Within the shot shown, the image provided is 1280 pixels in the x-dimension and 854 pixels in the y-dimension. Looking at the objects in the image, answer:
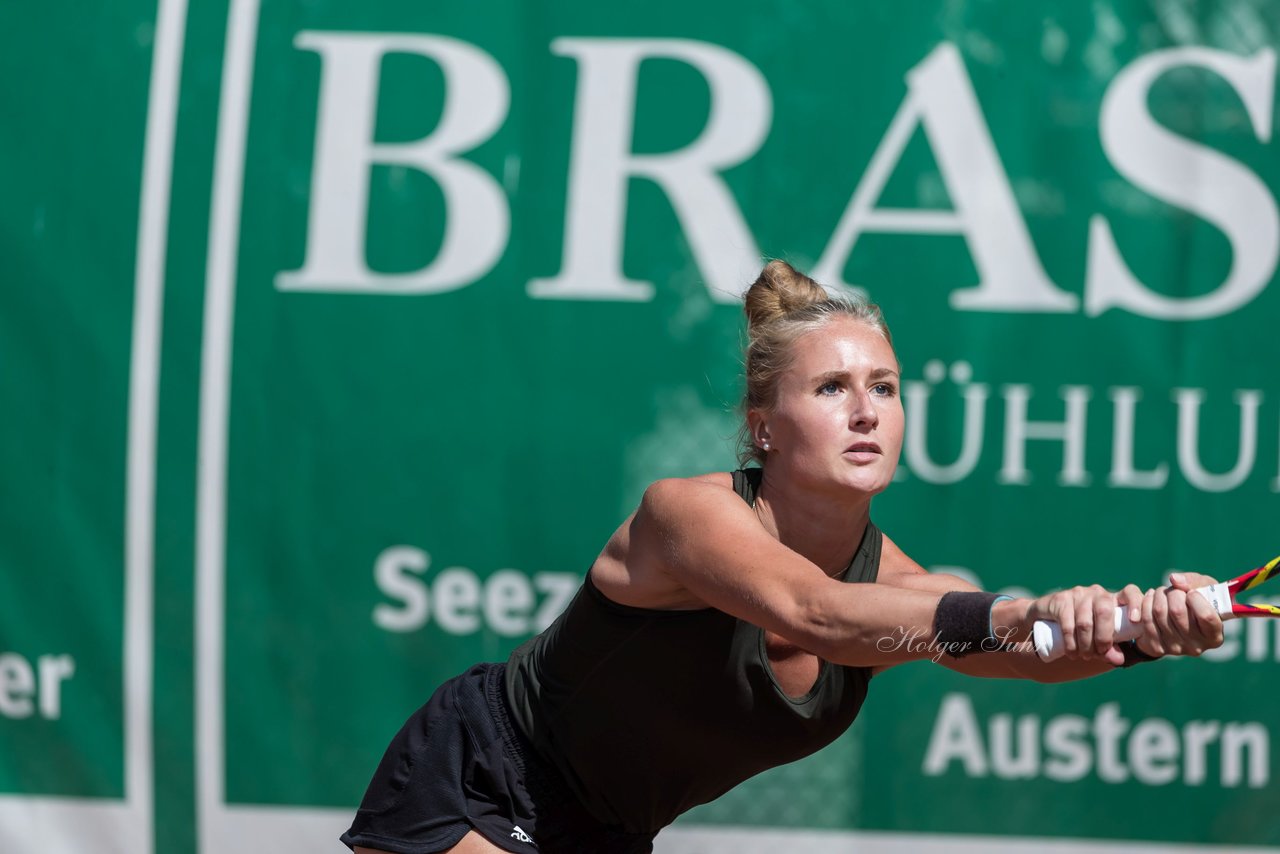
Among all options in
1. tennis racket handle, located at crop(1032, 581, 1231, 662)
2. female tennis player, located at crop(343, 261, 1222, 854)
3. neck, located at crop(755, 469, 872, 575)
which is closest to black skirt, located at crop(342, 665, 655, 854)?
female tennis player, located at crop(343, 261, 1222, 854)

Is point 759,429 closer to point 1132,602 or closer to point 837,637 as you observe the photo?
point 837,637

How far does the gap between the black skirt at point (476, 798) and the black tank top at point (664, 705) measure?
0.04 m

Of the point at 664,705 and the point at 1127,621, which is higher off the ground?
the point at 1127,621

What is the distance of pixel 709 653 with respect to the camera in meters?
2.20

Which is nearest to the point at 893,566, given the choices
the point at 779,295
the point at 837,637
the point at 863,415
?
the point at 863,415

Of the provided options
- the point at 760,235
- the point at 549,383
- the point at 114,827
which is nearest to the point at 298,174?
the point at 549,383

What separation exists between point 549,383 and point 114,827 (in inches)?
61.3

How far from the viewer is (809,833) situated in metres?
3.41

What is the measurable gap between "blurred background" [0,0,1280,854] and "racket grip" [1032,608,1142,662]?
5.24 ft

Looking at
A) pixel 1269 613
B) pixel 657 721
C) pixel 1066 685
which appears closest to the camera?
pixel 1269 613

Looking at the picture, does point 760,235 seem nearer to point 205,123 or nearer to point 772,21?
point 772,21

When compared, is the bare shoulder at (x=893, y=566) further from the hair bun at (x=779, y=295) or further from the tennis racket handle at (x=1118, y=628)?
the tennis racket handle at (x=1118, y=628)

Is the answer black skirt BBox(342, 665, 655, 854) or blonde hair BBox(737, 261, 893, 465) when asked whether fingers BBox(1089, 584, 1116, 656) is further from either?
black skirt BBox(342, 665, 655, 854)

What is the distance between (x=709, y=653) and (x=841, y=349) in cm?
52
